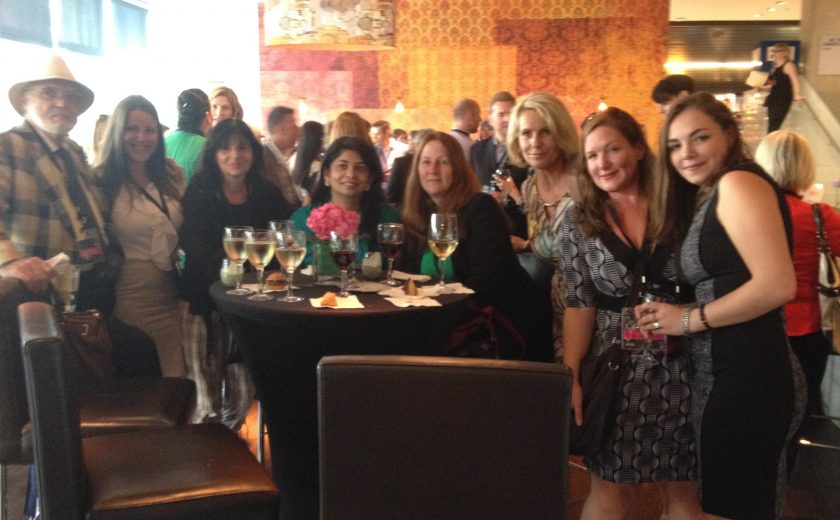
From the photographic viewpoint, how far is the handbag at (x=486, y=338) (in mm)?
2729

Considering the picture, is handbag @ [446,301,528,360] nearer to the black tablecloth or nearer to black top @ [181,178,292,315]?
the black tablecloth

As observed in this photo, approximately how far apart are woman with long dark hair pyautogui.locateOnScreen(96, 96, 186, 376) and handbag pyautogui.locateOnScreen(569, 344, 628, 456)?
186 cm

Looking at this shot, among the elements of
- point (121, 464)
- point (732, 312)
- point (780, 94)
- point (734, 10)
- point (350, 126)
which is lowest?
point (121, 464)

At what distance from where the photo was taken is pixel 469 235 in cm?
295

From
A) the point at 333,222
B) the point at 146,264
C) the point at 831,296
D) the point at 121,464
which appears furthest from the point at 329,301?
the point at 831,296

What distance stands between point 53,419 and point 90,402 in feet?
3.01

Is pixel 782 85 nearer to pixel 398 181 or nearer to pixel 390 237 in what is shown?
pixel 398 181

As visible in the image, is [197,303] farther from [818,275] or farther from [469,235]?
[818,275]

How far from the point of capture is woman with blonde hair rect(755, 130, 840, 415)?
321cm

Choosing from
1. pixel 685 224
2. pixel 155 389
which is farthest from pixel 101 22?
pixel 685 224

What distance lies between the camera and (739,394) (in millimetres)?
1891

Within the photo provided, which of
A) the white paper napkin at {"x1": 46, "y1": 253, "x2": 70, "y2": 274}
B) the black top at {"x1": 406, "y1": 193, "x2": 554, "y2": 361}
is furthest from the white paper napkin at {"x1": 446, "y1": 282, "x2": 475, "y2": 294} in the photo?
the white paper napkin at {"x1": 46, "y1": 253, "x2": 70, "y2": 274}

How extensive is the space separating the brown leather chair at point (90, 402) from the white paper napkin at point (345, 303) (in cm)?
65

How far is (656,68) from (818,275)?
7.45m
